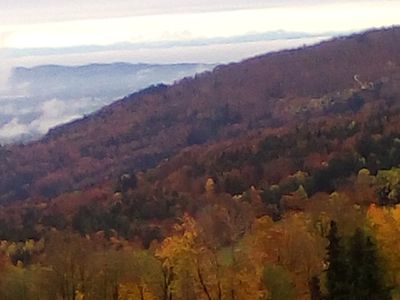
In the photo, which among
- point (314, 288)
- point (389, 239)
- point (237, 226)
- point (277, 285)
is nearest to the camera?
point (277, 285)

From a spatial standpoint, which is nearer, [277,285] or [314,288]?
[277,285]

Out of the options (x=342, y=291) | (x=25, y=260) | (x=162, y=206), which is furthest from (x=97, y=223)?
(x=342, y=291)

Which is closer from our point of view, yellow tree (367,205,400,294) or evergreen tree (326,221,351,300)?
evergreen tree (326,221,351,300)

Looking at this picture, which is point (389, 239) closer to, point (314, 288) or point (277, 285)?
point (314, 288)

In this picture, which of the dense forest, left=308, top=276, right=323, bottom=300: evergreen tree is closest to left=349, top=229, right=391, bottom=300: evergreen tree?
the dense forest

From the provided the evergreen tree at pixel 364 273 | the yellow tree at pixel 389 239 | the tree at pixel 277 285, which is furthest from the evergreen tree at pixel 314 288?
the evergreen tree at pixel 364 273

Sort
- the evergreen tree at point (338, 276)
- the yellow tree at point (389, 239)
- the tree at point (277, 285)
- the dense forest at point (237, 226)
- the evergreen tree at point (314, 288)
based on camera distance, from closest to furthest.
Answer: the evergreen tree at point (338, 276) → the dense forest at point (237, 226) → the tree at point (277, 285) → the yellow tree at point (389, 239) → the evergreen tree at point (314, 288)

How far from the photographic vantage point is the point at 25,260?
258 ft

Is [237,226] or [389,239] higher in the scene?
[389,239]

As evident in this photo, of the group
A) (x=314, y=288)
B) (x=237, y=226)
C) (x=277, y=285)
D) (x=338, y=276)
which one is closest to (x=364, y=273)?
(x=338, y=276)

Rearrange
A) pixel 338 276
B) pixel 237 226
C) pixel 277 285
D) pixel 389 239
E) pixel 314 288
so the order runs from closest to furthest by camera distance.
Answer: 1. pixel 338 276
2. pixel 277 285
3. pixel 314 288
4. pixel 389 239
5. pixel 237 226

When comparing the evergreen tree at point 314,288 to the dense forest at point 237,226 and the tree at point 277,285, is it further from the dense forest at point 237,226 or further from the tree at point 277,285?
the tree at point 277,285

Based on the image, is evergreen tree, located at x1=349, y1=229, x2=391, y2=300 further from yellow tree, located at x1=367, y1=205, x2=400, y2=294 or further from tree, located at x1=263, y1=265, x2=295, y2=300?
tree, located at x1=263, y1=265, x2=295, y2=300

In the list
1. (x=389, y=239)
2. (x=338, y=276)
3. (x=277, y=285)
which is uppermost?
(x=338, y=276)
